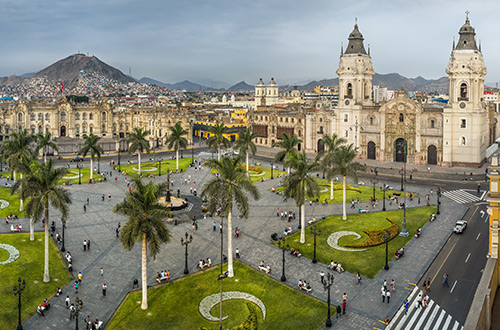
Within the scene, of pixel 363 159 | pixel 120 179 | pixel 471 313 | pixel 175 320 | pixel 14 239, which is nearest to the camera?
pixel 471 313

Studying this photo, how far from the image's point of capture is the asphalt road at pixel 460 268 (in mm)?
34406

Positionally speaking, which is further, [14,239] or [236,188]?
[14,239]

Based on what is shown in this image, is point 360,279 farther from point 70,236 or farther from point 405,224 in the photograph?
point 70,236

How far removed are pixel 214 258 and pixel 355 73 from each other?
67.2m

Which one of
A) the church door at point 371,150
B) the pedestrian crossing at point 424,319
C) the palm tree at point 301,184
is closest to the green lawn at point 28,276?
the palm tree at point 301,184

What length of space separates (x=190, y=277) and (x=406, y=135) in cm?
6658

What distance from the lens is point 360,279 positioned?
38188 millimetres

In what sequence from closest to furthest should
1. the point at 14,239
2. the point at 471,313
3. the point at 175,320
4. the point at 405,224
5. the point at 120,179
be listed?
the point at 471,313
the point at 175,320
the point at 14,239
the point at 405,224
the point at 120,179

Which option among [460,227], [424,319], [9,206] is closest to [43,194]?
[9,206]

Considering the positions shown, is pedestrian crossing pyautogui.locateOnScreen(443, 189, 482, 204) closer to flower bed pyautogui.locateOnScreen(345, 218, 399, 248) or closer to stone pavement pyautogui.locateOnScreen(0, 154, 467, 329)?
stone pavement pyautogui.locateOnScreen(0, 154, 467, 329)

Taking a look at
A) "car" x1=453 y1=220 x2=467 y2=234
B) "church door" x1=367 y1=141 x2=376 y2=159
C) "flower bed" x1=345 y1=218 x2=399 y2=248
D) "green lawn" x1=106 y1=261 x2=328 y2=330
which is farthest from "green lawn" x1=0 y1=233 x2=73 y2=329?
"church door" x1=367 y1=141 x2=376 y2=159

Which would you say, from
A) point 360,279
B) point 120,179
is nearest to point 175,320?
point 360,279

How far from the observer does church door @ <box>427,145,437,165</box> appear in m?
88.4

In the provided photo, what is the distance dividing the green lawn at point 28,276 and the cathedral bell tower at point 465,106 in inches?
2909
